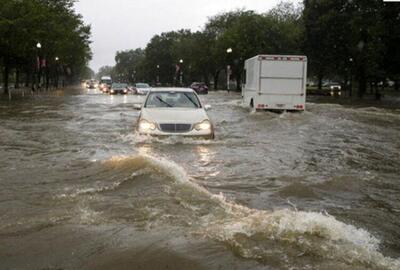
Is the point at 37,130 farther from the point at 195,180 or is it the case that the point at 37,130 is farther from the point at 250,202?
the point at 250,202

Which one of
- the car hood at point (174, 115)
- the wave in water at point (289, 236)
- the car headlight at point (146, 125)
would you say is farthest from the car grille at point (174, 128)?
the wave in water at point (289, 236)

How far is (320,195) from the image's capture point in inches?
307

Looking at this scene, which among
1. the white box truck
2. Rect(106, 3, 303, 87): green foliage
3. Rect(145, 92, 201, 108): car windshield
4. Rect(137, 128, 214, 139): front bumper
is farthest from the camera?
Rect(106, 3, 303, 87): green foliage

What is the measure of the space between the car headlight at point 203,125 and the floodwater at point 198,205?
32cm

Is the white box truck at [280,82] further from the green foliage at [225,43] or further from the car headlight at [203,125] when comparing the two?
the green foliage at [225,43]

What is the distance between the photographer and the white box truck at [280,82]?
23750mm

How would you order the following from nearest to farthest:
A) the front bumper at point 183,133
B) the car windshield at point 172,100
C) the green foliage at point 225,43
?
the front bumper at point 183,133, the car windshield at point 172,100, the green foliage at point 225,43

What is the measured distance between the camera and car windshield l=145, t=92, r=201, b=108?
13414 mm

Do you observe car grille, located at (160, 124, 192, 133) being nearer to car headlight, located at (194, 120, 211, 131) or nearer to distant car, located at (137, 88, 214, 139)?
distant car, located at (137, 88, 214, 139)

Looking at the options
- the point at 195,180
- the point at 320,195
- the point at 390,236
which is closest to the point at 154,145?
the point at 195,180

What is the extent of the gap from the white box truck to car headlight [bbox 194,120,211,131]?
39.2ft

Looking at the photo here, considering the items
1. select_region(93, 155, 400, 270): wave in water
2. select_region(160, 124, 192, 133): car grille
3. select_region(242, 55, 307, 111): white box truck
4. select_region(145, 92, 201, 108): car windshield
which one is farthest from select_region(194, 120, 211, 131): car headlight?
select_region(242, 55, 307, 111): white box truck

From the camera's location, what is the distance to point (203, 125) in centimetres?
1235

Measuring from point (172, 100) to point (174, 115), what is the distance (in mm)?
1148
